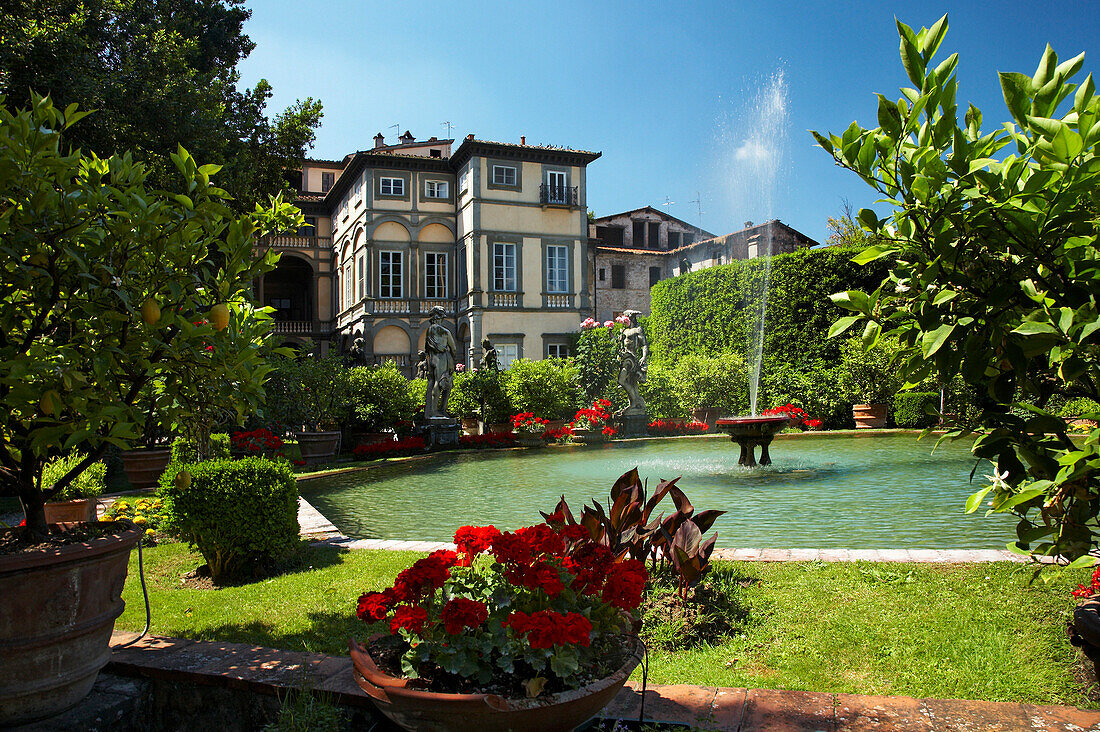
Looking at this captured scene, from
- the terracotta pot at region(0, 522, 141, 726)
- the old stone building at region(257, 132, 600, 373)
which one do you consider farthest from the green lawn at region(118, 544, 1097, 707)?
the old stone building at region(257, 132, 600, 373)

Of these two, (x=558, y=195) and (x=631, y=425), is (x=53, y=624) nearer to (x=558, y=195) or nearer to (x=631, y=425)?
(x=631, y=425)

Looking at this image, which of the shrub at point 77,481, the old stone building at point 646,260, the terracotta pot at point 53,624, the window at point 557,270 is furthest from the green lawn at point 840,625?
the old stone building at point 646,260

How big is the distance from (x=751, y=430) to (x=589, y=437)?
6.81 m

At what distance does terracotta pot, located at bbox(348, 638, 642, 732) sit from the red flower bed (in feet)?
53.1

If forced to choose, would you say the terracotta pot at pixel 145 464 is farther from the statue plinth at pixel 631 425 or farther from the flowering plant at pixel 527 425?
the statue plinth at pixel 631 425

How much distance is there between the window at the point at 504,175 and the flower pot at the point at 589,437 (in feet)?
47.6

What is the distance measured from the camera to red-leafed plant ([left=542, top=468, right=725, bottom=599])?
3660 millimetres

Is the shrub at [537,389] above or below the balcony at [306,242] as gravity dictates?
below

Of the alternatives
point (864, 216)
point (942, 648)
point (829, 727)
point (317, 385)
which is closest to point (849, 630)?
point (942, 648)

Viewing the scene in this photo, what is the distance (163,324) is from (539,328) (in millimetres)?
25720

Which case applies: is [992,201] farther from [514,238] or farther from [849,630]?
Result: [514,238]

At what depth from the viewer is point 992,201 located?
1.94 m

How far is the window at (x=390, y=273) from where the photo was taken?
28.3m

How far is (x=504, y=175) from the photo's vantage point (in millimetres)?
28141
